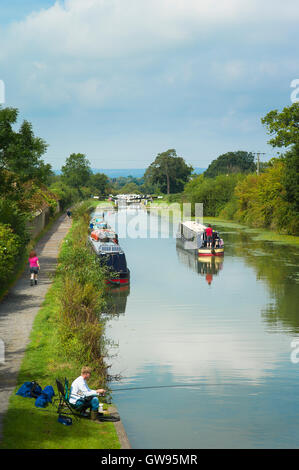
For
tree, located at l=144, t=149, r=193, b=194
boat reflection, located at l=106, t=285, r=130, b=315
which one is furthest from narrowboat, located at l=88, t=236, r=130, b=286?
tree, located at l=144, t=149, r=193, b=194

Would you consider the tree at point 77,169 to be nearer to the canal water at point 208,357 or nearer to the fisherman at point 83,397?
the canal water at point 208,357

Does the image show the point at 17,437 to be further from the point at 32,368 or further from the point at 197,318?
the point at 197,318

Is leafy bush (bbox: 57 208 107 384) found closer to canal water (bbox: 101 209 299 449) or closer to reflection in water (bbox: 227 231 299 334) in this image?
canal water (bbox: 101 209 299 449)

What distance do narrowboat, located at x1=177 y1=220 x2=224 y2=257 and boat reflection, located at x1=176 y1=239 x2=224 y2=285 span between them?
409mm

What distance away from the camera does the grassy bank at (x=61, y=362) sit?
1044 cm

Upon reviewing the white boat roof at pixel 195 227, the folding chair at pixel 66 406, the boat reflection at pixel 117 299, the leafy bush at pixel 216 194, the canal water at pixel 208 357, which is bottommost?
the canal water at pixel 208 357

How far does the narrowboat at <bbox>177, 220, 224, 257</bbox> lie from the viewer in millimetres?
45969

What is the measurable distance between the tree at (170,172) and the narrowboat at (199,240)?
143458mm

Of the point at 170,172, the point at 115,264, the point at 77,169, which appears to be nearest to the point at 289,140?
the point at 115,264

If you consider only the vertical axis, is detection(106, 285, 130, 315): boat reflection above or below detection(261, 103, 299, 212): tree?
below

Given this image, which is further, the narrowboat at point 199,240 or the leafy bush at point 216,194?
the leafy bush at point 216,194

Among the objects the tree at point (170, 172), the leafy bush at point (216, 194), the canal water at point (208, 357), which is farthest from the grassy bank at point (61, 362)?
the tree at point (170, 172)

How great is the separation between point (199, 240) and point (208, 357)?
28.6 metres
